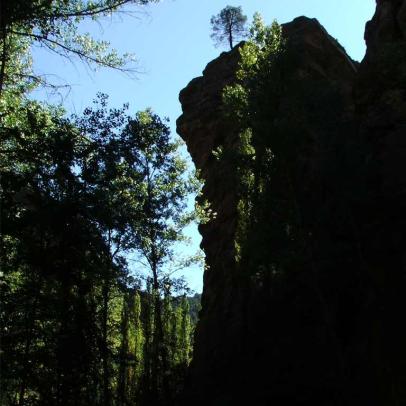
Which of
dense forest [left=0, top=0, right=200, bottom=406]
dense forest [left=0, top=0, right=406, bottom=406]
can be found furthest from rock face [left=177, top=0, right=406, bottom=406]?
dense forest [left=0, top=0, right=200, bottom=406]

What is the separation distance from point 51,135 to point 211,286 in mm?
23582

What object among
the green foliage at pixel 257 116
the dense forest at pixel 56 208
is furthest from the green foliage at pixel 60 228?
the green foliage at pixel 257 116

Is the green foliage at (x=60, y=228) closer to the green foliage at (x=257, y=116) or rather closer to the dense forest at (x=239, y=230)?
the dense forest at (x=239, y=230)

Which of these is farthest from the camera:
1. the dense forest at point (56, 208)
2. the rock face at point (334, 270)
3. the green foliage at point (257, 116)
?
the green foliage at point (257, 116)

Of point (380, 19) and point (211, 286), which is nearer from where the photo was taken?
point (380, 19)

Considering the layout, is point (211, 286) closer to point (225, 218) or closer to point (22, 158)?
point (225, 218)

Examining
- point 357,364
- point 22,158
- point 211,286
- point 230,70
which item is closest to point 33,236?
point 22,158

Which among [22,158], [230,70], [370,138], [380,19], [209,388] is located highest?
[230,70]

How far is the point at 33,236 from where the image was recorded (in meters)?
9.20

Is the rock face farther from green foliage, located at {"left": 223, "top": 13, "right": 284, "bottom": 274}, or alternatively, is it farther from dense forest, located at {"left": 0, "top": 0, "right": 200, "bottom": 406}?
dense forest, located at {"left": 0, "top": 0, "right": 200, "bottom": 406}

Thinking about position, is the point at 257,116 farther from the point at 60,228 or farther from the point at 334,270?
the point at 60,228

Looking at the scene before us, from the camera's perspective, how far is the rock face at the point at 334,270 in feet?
46.8

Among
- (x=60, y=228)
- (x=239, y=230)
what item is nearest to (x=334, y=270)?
(x=239, y=230)

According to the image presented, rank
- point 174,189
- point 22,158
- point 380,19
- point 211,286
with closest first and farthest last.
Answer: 1. point 22,158
2. point 174,189
3. point 380,19
4. point 211,286
